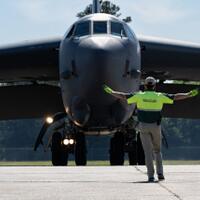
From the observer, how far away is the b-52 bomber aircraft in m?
20.9

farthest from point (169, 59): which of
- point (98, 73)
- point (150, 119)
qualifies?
point (150, 119)

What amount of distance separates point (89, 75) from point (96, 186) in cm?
988

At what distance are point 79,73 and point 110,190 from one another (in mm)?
10924

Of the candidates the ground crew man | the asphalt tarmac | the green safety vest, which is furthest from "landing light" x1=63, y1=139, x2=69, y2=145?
the green safety vest

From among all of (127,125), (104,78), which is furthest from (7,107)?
(104,78)

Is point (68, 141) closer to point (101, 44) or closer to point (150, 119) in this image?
point (101, 44)

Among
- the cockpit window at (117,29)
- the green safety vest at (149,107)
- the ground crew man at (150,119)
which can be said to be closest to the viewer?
the ground crew man at (150,119)

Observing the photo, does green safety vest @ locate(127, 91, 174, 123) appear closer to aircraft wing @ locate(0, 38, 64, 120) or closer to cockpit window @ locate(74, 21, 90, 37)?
cockpit window @ locate(74, 21, 90, 37)

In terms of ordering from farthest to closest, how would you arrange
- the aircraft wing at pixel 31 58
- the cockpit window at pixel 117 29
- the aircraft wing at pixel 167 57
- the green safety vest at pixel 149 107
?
the aircraft wing at pixel 167 57 < the aircraft wing at pixel 31 58 < the cockpit window at pixel 117 29 < the green safety vest at pixel 149 107

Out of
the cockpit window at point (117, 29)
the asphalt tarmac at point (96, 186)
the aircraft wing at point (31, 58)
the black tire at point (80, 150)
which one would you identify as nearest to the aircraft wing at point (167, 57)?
the cockpit window at point (117, 29)

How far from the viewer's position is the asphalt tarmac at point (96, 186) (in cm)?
970

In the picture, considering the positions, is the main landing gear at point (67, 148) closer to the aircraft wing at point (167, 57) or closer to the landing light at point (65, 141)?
the landing light at point (65, 141)

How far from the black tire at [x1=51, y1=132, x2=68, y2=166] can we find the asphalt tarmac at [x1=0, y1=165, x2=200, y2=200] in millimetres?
10243

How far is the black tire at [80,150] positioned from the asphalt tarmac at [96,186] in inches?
364
